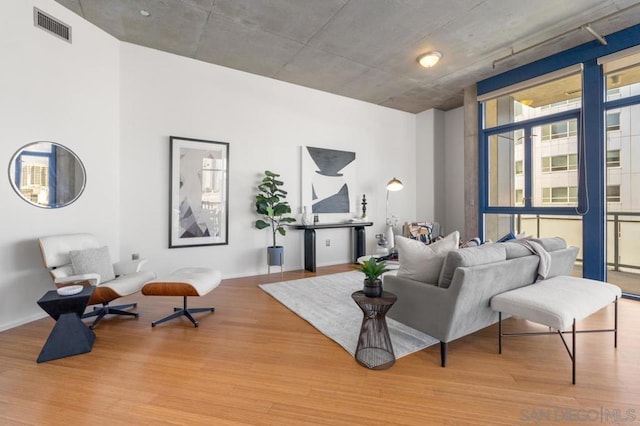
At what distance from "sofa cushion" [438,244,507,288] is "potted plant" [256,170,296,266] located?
9.66 feet

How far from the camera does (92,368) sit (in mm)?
2129

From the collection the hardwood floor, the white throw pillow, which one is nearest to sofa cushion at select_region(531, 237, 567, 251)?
the hardwood floor

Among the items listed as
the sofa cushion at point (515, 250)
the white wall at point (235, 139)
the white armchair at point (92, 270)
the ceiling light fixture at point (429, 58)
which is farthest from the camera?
the ceiling light fixture at point (429, 58)

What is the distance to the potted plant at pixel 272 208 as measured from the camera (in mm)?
4723

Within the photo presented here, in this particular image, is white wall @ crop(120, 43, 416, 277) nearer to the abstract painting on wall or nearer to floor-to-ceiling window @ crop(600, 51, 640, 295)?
the abstract painting on wall

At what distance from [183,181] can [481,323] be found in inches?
159

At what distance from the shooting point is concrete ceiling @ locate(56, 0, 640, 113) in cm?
323

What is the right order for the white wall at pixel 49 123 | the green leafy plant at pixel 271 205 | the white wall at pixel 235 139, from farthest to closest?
the green leafy plant at pixel 271 205
the white wall at pixel 235 139
the white wall at pixel 49 123

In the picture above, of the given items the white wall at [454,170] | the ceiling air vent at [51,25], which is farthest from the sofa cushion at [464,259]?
the ceiling air vent at [51,25]

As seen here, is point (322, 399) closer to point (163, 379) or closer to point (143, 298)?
point (163, 379)

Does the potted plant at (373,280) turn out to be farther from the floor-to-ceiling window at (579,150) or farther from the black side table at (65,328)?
the floor-to-ceiling window at (579,150)

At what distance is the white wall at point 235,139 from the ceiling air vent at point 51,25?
2.27 feet

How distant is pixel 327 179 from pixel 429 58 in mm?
2563

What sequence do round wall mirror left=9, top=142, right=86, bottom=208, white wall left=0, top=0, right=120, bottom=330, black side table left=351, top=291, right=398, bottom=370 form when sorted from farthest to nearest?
round wall mirror left=9, top=142, right=86, bottom=208 → white wall left=0, top=0, right=120, bottom=330 → black side table left=351, top=291, right=398, bottom=370
